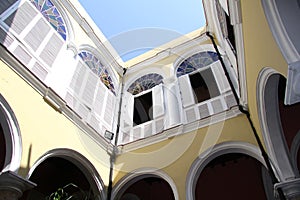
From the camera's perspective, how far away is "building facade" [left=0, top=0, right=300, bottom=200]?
3973 mm

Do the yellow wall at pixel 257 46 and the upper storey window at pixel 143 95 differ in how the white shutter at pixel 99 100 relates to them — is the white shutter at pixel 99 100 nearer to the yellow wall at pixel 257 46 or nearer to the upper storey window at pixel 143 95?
the upper storey window at pixel 143 95

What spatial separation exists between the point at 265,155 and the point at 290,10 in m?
2.62

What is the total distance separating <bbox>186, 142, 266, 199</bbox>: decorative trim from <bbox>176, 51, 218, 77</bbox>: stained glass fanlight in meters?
3.00

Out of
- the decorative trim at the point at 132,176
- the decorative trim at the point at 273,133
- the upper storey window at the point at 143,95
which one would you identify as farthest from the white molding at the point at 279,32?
the upper storey window at the point at 143,95

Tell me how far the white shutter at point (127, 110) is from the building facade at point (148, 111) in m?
0.03

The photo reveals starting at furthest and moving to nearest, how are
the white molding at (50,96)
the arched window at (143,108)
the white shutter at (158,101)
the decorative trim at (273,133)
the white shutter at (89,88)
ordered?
the white shutter at (158,101)
the arched window at (143,108)
the white shutter at (89,88)
the white molding at (50,96)
the decorative trim at (273,133)

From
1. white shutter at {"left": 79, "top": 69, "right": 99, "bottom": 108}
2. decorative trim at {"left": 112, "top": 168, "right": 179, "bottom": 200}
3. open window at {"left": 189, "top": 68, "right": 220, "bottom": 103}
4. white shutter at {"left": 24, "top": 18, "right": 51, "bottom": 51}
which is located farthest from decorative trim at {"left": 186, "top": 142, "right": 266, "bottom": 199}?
white shutter at {"left": 24, "top": 18, "right": 51, "bottom": 51}

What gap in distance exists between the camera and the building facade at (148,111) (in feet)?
13.0

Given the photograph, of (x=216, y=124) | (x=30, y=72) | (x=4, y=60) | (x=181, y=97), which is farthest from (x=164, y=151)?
(x=4, y=60)

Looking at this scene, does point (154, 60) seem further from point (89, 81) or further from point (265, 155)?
point (265, 155)

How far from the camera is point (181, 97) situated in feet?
23.2

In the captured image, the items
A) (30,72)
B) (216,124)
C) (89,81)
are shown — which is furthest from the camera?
(89,81)

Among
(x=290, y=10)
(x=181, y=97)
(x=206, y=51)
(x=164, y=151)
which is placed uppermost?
(x=206, y=51)

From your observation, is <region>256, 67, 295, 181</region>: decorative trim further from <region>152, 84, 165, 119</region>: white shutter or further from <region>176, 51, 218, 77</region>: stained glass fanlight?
<region>176, 51, 218, 77</region>: stained glass fanlight
